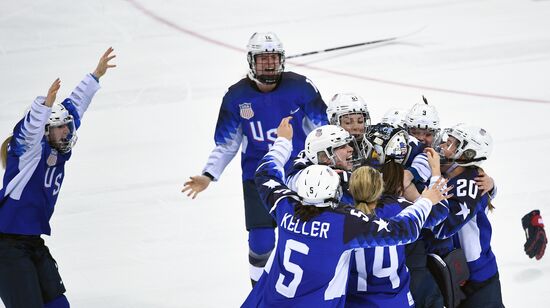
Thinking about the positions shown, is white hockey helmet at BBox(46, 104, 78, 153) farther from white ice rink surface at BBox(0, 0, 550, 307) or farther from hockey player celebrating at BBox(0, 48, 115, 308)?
white ice rink surface at BBox(0, 0, 550, 307)

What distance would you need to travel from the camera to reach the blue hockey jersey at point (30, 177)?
6324 mm

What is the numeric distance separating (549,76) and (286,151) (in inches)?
249

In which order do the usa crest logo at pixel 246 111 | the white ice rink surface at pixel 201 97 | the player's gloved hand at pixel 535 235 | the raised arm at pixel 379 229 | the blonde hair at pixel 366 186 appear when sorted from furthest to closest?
the white ice rink surface at pixel 201 97, the usa crest logo at pixel 246 111, the player's gloved hand at pixel 535 235, the blonde hair at pixel 366 186, the raised arm at pixel 379 229

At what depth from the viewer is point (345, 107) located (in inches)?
253

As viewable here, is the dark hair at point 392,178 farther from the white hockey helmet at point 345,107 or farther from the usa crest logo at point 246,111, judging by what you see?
the usa crest logo at point 246,111

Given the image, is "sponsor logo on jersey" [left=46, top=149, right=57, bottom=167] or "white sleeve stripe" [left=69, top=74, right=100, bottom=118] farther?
"white sleeve stripe" [left=69, top=74, right=100, bottom=118]

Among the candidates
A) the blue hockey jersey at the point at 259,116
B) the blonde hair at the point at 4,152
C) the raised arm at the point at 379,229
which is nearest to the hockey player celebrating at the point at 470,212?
the raised arm at the point at 379,229

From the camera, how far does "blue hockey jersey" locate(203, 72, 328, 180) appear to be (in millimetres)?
7395

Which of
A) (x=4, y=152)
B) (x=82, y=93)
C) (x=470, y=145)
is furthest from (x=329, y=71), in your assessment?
(x=470, y=145)

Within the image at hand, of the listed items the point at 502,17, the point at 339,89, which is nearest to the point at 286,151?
the point at 339,89

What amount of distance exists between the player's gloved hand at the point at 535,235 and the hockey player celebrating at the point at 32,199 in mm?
3240

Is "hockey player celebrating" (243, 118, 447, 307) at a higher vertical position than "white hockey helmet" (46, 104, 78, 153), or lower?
lower

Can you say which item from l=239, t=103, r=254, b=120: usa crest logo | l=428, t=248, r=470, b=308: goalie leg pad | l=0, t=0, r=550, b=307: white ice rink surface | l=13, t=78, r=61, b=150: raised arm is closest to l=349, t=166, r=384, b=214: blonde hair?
l=428, t=248, r=470, b=308: goalie leg pad

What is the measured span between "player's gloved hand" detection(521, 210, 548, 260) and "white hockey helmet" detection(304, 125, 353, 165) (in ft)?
6.89
